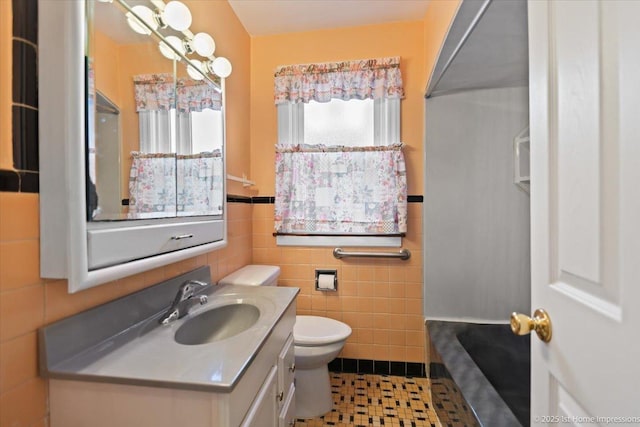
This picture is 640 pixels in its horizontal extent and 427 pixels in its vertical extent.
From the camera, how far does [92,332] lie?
34.0 inches

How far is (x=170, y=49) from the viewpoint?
1.27m

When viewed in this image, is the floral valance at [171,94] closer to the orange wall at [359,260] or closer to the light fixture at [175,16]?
the light fixture at [175,16]

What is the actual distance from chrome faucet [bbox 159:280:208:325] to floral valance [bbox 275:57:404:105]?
5.01ft

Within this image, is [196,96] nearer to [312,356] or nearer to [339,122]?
[339,122]

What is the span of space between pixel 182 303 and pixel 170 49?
1071 mm

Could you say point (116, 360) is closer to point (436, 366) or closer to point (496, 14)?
point (436, 366)

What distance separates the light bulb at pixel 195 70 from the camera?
1396 mm

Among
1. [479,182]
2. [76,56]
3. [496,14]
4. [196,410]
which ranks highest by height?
[496,14]

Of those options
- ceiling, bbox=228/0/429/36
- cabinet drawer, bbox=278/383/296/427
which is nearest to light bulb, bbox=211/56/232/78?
ceiling, bbox=228/0/429/36

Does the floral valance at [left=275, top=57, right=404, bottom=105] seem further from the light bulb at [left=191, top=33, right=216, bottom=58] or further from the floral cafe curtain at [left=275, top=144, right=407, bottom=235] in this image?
the light bulb at [left=191, top=33, right=216, bottom=58]

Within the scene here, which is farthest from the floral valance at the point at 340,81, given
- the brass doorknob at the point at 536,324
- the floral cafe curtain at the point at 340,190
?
the brass doorknob at the point at 536,324

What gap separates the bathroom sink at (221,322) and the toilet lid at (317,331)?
46 cm

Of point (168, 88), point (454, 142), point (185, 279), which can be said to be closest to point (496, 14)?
point (454, 142)

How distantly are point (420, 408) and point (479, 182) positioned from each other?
1.52m
